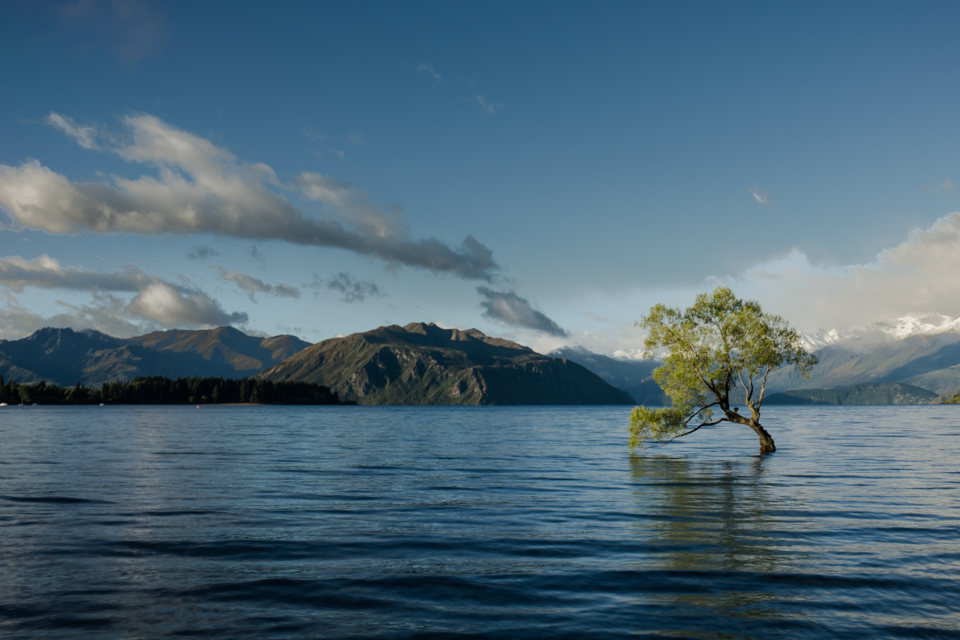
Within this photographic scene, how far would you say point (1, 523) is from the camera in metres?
27.5

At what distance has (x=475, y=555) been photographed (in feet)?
74.9

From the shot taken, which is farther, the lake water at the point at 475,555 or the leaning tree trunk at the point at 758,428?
the leaning tree trunk at the point at 758,428

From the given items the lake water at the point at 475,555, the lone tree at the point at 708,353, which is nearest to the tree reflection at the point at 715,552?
the lake water at the point at 475,555

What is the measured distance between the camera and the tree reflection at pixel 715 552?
1636 cm

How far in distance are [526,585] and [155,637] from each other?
1088 centimetres

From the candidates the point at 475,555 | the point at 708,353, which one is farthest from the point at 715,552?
the point at 708,353

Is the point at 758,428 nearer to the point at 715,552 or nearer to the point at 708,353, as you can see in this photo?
the point at 708,353

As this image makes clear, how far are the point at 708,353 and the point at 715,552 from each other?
3922cm

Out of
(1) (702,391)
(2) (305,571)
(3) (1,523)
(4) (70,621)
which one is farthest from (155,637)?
(1) (702,391)

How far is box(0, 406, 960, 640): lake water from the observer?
15.9 m

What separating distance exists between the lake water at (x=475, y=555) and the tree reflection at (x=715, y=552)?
0.36ft

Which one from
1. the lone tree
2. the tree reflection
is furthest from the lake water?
the lone tree

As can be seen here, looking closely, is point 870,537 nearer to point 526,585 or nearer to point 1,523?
point 526,585

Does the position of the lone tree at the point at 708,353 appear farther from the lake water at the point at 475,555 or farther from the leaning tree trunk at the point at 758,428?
A: the lake water at the point at 475,555
